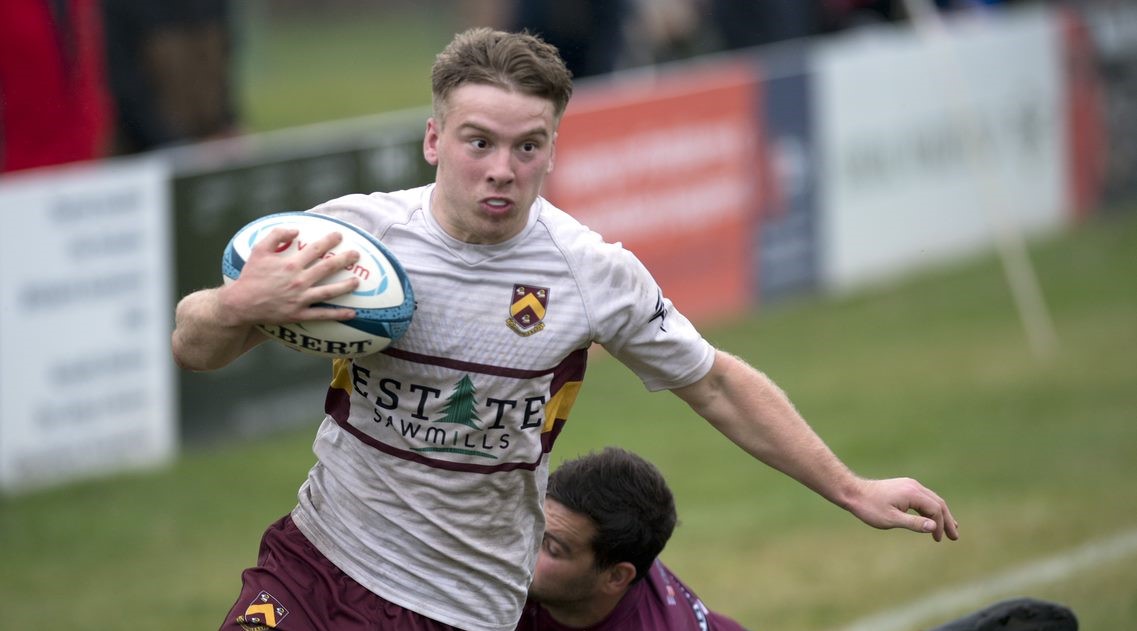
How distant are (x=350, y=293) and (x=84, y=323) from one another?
5544mm

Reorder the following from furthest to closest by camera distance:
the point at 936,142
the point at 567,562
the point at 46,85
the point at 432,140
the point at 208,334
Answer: the point at 936,142, the point at 46,85, the point at 567,562, the point at 432,140, the point at 208,334

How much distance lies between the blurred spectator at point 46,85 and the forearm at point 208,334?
230 inches

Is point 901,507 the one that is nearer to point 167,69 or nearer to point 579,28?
point 167,69

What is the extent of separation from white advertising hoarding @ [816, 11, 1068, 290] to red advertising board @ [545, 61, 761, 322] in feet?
3.10

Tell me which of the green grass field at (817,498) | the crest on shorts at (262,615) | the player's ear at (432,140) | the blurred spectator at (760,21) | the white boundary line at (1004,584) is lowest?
the green grass field at (817,498)

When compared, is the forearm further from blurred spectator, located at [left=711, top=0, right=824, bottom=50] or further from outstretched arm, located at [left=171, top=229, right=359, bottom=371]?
blurred spectator, located at [left=711, top=0, right=824, bottom=50]

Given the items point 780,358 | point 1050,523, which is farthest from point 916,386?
point 1050,523

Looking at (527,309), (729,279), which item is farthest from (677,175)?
(527,309)

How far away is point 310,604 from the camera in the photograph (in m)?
4.00

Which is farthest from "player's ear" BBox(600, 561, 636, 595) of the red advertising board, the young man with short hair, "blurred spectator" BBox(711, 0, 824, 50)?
"blurred spectator" BBox(711, 0, 824, 50)

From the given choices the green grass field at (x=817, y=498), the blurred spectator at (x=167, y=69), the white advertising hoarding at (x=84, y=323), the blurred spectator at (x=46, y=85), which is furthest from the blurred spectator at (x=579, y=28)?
the white advertising hoarding at (x=84, y=323)

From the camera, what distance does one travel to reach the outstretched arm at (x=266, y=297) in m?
3.49

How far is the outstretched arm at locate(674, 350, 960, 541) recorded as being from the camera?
13.5 ft

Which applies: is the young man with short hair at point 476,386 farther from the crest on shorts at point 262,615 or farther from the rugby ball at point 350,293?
the rugby ball at point 350,293
